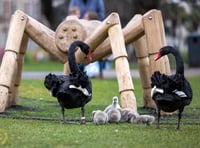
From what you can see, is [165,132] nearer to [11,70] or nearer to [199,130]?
[199,130]

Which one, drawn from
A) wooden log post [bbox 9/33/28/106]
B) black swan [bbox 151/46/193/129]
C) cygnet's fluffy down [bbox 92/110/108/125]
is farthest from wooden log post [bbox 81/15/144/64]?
black swan [bbox 151/46/193/129]

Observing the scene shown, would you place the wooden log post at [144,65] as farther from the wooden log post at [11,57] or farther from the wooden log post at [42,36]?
the wooden log post at [11,57]

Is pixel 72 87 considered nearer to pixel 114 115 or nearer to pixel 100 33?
pixel 114 115

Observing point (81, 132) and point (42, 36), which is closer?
point (81, 132)

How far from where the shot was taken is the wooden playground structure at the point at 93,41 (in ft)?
34.1

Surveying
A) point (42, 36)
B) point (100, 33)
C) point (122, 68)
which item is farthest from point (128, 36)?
point (42, 36)

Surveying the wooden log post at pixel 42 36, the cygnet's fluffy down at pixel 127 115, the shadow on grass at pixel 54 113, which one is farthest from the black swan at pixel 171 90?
the wooden log post at pixel 42 36

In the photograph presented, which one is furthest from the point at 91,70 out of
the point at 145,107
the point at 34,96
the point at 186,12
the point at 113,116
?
the point at 186,12

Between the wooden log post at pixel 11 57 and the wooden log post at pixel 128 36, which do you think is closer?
the wooden log post at pixel 11 57

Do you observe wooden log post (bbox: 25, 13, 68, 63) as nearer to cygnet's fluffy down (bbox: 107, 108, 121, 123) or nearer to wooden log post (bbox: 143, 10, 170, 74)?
wooden log post (bbox: 143, 10, 170, 74)

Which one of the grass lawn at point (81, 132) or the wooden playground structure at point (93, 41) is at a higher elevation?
the wooden playground structure at point (93, 41)

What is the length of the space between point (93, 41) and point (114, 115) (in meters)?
1.77

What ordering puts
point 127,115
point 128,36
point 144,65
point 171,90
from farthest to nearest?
1. point 144,65
2. point 128,36
3. point 127,115
4. point 171,90

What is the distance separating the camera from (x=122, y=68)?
405 inches
